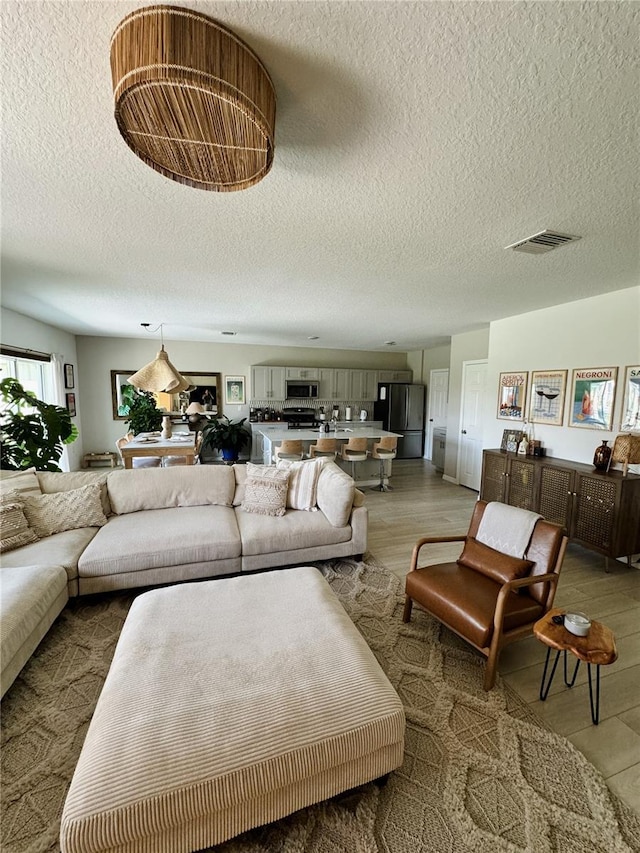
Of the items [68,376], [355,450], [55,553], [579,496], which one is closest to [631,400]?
[579,496]

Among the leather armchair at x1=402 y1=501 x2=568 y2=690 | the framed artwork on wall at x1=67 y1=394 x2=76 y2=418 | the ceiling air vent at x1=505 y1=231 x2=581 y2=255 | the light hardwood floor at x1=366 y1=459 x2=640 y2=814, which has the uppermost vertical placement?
the ceiling air vent at x1=505 y1=231 x2=581 y2=255

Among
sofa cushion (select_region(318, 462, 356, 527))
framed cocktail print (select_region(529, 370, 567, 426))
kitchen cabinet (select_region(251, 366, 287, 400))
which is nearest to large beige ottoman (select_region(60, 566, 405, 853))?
sofa cushion (select_region(318, 462, 356, 527))

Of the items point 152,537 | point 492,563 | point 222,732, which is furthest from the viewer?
point 152,537

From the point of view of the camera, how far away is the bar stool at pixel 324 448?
529 cm

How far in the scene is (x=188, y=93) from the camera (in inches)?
40.2

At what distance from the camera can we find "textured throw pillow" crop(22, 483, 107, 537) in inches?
107

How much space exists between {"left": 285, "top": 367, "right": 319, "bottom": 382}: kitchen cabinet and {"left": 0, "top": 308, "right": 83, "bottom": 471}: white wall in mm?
4211

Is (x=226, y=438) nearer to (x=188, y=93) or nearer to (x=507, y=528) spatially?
(x=507, y=528)

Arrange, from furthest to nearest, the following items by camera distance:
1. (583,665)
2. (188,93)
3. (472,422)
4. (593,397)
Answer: (472,422) < (593,397) < (583,665) < (188,93)

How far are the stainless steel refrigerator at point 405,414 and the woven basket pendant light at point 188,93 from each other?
23.0 feet

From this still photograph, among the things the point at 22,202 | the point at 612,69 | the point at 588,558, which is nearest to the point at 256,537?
the point at 22,202

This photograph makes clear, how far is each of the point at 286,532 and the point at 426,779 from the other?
5.75ft

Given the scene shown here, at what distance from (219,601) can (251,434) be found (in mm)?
6019

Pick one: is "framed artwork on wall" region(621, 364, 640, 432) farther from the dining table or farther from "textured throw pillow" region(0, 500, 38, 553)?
"textured throw pillow" region(0, 500, 38, 553)
